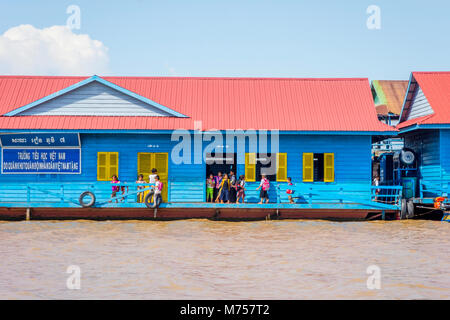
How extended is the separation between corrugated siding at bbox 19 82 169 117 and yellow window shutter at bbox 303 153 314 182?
21.0 ft

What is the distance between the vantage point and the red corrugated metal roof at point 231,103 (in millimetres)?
24984

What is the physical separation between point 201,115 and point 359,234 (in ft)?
29.3

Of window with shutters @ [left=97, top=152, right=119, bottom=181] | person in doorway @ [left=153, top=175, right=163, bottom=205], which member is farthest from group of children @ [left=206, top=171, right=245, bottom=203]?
window with shutters @ [left=97, top=152, right=119, bottom=181]

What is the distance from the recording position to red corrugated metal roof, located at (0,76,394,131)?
25.0 metres

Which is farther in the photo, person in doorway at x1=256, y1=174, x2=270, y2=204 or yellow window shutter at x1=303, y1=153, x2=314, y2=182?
yellow window shutter at x1=303, y1=153, x2=314, y2=182

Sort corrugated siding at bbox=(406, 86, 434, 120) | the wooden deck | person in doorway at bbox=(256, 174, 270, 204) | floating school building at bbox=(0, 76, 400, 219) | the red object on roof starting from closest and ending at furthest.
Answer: the wooden deck
person in doorway at bbox=(256, 174, 270, 204)
floating school building at bbox=(0, 76, 400, 219)
the red object on roof
corrugated siding at bbox=(406, 86, 434, 120)

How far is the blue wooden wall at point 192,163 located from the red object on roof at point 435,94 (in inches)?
112

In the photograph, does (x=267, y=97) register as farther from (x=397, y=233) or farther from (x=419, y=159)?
(x=397, y=233)

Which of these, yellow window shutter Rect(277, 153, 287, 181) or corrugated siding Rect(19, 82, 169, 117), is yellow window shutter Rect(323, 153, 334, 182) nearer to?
yellow window shutter Rect(277, 153, 287, 181)

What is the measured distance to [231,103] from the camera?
27.2 meters

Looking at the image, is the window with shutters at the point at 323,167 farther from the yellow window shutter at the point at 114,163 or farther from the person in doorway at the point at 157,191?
the yellow window shutter at the point at 114,163

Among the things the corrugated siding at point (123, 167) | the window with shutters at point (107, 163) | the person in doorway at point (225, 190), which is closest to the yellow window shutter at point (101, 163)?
the window with shutters at point (107, 163)

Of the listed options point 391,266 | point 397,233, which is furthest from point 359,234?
point 391,266

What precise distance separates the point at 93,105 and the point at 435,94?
1455 cm
